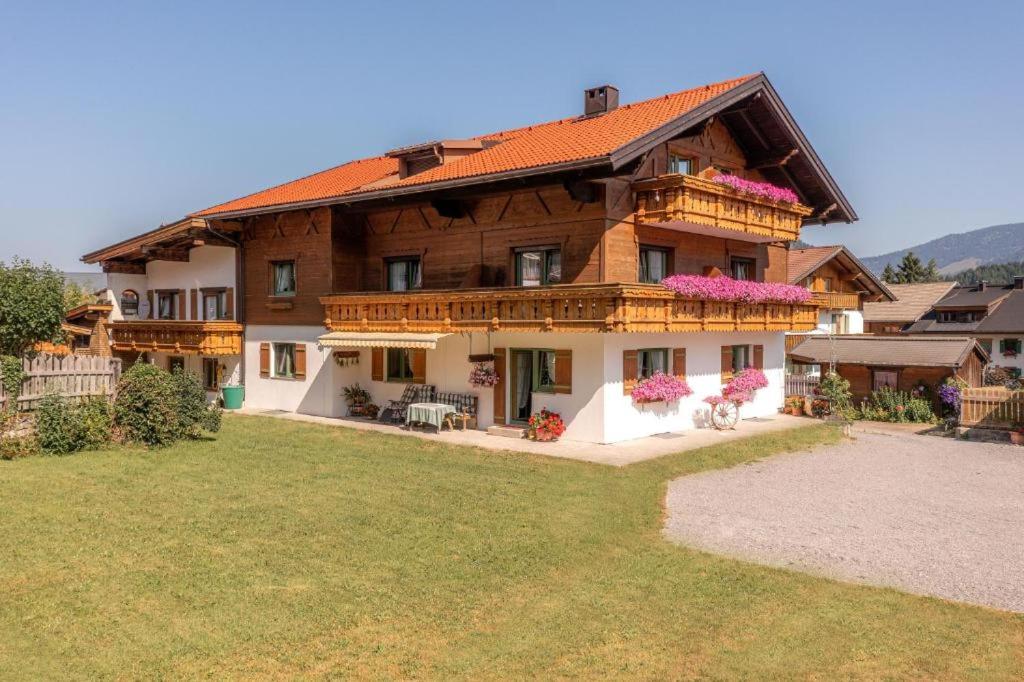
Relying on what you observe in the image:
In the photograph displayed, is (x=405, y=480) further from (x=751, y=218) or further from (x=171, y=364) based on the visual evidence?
(x=171, y=364)

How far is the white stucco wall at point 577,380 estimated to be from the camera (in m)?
19.3

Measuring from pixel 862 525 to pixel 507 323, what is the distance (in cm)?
976

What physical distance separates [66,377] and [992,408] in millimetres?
25155

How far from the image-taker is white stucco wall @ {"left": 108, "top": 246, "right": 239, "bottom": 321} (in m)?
28.6

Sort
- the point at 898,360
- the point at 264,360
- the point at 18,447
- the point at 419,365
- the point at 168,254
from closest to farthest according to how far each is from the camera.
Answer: the point at 18,447
the point at 419,365
the point at 264,360
the point at 898,360
the point at 168,254

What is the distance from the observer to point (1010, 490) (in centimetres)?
1530

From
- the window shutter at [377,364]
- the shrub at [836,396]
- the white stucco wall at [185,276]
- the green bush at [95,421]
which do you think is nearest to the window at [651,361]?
the window shutter at [377,364]

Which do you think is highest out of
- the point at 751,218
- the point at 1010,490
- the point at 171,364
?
the point at 751,218

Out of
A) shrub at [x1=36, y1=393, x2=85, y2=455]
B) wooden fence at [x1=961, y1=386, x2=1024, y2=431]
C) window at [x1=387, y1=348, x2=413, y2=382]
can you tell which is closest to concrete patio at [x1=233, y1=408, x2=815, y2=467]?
window at [x1=387, y1=348, x2=413, y2=382]

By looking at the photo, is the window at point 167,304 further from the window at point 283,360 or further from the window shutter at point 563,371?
the window shutter at point 563,371

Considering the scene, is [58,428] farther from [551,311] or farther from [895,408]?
[895,408]

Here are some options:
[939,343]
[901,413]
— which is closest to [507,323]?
[901,413]

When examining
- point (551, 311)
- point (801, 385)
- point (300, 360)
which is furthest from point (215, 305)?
point (801, 385)

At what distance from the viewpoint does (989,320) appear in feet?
180
